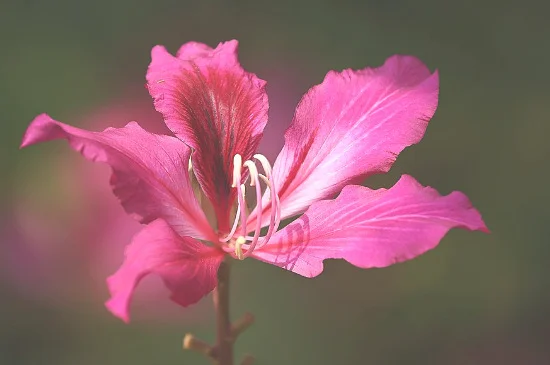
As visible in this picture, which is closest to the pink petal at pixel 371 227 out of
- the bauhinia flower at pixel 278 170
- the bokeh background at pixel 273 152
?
the bauhinia flower at pixel 278 170

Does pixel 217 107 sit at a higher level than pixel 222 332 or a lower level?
higher

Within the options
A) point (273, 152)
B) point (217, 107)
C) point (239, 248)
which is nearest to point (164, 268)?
point (239, 248)

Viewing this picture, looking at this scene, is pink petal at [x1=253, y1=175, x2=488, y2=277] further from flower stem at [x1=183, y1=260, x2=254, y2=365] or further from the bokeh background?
the bokeh background

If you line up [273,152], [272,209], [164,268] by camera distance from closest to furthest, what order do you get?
[164,268], [272,209], [273,152]

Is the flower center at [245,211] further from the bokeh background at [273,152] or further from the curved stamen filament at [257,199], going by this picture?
the bokeh background at [273,152]

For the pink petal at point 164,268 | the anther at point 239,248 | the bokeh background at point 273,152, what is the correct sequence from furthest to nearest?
the bokeh background at point 273,152
the anther at point 239,248
the pink petal at point 164,268

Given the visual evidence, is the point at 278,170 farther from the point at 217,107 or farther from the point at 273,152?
the point at 273,152

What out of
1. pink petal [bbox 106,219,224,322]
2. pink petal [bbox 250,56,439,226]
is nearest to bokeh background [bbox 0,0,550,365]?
pink petal [bbox 250,56,439,226]

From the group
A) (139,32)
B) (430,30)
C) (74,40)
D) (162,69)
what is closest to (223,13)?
(139,32)
